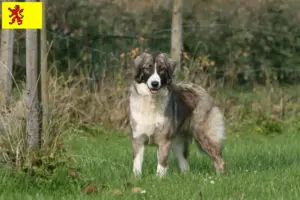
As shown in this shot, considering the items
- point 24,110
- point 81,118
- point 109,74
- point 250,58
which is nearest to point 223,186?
point 24,110

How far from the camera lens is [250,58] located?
760 inches

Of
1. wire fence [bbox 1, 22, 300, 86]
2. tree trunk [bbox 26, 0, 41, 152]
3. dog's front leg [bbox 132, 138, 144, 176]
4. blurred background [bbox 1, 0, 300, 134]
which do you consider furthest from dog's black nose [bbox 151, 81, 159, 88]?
wire fence [bbox 1, 22, 300, 86]

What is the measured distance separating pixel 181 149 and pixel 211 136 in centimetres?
44

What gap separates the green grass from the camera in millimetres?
6738

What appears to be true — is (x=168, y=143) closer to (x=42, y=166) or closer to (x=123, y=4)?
(x=42, y=166)

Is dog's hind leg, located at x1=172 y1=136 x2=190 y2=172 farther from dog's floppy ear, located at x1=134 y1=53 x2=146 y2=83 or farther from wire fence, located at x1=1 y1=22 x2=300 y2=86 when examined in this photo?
wire fence, located at x1=1 y1=22 x2=300 y2=86

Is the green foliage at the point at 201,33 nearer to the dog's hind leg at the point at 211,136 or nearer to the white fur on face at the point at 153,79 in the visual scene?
the dog's hind leg at the point at 211,136

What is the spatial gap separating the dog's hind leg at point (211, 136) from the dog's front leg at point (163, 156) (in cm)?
75

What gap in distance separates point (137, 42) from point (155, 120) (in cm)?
851

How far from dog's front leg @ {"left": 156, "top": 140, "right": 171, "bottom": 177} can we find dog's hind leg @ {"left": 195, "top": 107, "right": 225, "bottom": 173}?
2.45 ft

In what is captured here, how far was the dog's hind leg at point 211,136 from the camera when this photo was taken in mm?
9375

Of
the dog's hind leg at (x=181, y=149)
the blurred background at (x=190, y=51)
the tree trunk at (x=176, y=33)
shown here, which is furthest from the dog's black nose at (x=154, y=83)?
the tree trunk at (x=176, y=33)

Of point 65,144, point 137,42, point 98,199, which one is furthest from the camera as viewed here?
point 137,42

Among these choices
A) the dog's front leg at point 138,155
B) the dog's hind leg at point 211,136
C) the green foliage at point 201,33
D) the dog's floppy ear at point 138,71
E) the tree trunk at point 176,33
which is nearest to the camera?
the dog's front leg at point 138,155
